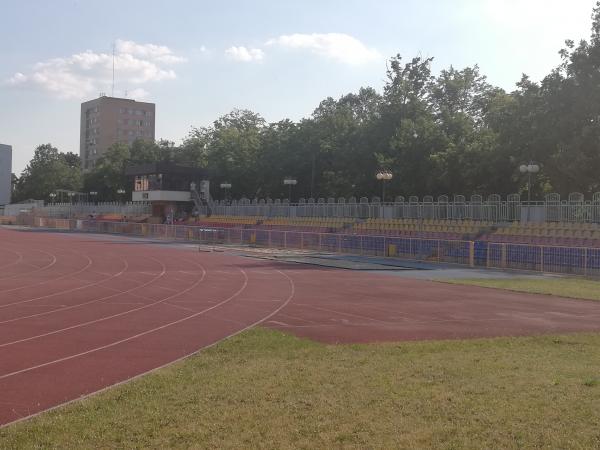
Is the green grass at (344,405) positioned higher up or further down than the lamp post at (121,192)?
further down

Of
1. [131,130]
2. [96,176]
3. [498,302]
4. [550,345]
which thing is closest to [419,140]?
[498,302]

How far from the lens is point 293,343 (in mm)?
11000

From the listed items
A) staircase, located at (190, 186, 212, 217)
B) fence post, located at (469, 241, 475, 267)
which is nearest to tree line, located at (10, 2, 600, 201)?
staircase, located at (190, 186, 212, 217)


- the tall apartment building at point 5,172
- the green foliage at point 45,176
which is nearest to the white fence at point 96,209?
the green foliage at point 45,176

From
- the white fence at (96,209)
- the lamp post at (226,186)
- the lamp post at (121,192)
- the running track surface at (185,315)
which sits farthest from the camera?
the lamp post at (121,192)

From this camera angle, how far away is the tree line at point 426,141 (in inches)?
1443

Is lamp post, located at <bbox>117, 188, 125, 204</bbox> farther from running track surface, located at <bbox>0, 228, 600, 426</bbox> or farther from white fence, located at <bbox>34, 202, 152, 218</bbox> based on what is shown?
running track surface, located at <bbox>0, 228, 600, 426</bbox>

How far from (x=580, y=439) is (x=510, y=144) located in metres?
38.2

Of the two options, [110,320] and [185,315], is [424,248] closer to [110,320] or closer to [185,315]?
[185,315]

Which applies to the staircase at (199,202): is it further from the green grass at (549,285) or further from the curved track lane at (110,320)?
the green grass at (549,285)

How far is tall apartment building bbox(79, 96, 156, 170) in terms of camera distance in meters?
143

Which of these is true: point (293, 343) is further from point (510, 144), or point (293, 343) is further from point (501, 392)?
point (510, 144)

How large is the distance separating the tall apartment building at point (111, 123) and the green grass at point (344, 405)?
5536 inches

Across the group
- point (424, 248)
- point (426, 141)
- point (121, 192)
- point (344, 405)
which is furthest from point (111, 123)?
point (344, 405)
